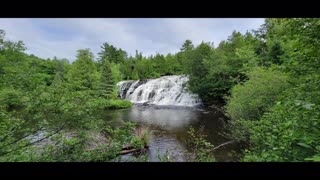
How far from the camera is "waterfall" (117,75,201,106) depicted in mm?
17723

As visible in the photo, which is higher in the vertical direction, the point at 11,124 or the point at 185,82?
the point at 185,82

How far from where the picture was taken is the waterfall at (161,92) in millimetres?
17723

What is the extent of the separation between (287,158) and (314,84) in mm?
722

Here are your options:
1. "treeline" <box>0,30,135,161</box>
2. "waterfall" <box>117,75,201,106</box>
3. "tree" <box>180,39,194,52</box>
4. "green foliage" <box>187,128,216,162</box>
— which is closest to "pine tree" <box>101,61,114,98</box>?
"waterfall" <box>117,75,201,106</box>

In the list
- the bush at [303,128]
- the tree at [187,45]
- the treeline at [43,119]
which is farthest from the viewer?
the tree at [187,45]

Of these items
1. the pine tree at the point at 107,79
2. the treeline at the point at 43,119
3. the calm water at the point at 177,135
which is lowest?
the calm water at the point at 177,135

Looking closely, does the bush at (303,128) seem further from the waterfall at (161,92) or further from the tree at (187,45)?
the tree at (187,45)

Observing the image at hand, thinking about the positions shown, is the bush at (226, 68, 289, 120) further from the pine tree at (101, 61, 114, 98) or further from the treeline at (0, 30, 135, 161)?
the pine tree at (101, 61, 114, 98)

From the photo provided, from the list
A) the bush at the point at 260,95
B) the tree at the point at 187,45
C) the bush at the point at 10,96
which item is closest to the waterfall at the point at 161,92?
the tree at the point at 187,45

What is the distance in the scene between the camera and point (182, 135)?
8344 millimetres

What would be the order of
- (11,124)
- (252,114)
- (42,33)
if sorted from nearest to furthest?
1. (42,33)
2. (11,124)
3. (252,114)

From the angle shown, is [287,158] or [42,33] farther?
[42,33]
